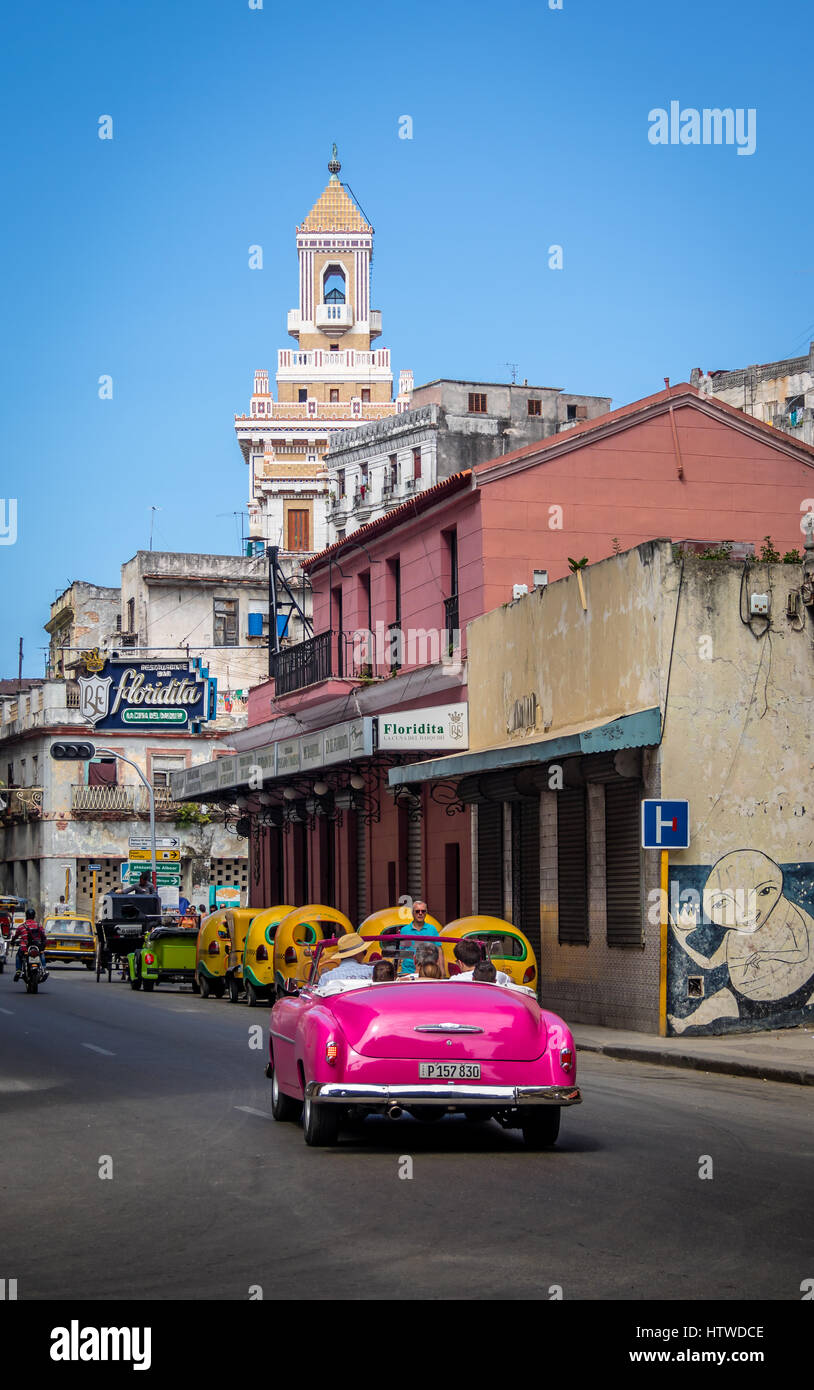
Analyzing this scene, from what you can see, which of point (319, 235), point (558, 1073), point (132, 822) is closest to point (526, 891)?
point (558, 1073)

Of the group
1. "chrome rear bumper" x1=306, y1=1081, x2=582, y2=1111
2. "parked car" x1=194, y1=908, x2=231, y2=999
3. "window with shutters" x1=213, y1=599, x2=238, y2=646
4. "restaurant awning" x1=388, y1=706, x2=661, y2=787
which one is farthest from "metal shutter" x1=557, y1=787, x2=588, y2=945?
"window with shutters" x1=213, y1=599, x2=238, y2=646

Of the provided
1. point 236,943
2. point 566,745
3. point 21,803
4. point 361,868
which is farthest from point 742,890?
point 21,803

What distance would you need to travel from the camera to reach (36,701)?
8519 centimetres

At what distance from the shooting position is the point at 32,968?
117ft

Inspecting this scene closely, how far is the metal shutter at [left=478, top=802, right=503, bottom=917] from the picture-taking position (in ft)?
99.9

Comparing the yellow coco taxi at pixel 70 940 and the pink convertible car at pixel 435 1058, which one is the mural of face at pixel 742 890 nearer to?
the pink convertible car at pixel 435 1058

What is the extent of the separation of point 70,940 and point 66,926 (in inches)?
45.5

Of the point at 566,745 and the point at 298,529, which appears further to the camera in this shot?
the point at 298,529

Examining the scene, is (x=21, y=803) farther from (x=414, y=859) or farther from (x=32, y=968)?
(x=414, y=859)

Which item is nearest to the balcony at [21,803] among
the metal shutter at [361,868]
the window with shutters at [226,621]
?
the window with shutters at [226,621]

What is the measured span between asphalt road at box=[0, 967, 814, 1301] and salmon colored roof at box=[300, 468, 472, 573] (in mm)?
17335

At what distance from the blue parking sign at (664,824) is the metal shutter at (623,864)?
1.88m

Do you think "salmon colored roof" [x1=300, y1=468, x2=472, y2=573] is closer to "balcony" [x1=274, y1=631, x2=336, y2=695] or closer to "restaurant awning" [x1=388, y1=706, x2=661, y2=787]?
"balcony" [x1=274, y1=631, x2=336, y2=695]

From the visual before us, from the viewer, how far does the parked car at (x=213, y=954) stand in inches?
1410
